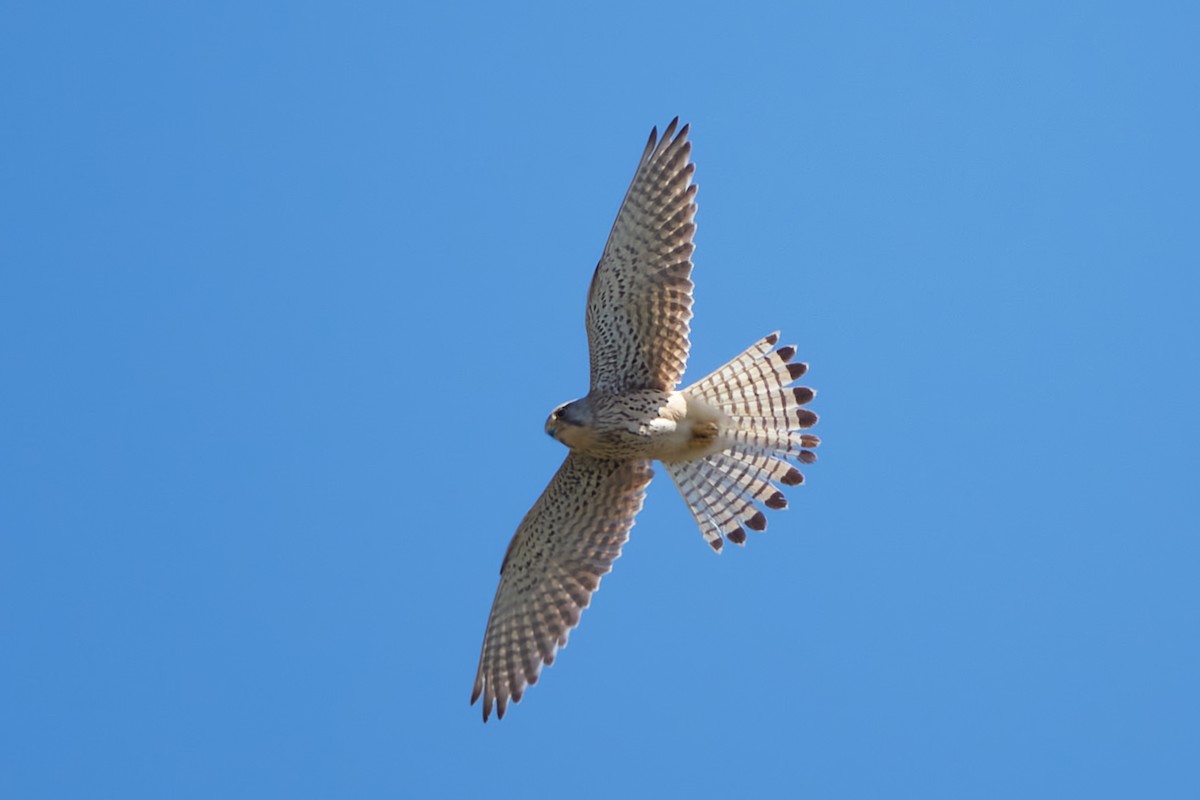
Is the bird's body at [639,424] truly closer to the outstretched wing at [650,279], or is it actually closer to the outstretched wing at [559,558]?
the outstretched wing at [650,279]

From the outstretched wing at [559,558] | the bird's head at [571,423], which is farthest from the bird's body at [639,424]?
the outstretched wing at [559,558]

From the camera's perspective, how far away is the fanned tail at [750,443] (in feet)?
27.0

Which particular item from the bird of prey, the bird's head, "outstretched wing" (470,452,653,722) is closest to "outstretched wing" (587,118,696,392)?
the bird of prey

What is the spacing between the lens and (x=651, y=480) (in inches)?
339

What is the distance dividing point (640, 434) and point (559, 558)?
0.93 metres

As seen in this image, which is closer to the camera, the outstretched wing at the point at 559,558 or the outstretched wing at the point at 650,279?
the outstretched wing at the point at 650,279

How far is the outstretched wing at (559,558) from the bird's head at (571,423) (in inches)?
13.4

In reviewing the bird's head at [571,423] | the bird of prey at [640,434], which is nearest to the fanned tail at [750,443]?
the bird of prey at [640,434]

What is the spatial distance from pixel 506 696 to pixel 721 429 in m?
1.68

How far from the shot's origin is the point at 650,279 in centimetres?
806

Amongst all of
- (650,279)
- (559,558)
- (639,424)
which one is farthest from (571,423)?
(559,558)

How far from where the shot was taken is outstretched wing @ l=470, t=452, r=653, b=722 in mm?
8500

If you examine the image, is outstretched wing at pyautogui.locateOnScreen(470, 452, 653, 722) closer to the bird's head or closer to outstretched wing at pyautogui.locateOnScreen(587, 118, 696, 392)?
the bird's head

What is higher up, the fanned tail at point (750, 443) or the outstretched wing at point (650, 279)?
the outstretched wing at point (650, 279)
